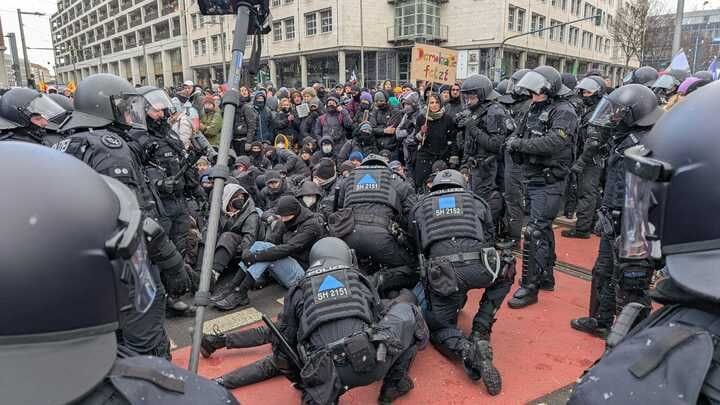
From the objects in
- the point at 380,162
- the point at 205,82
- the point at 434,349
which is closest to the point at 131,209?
the point at 434,349

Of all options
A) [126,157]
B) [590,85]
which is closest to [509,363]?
[126,157]

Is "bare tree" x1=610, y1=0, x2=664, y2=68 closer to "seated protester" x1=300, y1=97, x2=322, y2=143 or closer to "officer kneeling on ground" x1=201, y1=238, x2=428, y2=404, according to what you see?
"seated protester" x1=300, y1=97, x2=322, y2=143

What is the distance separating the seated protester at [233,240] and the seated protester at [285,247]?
10 centimetres

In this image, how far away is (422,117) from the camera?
737 cm

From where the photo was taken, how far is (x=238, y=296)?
14.8 feet

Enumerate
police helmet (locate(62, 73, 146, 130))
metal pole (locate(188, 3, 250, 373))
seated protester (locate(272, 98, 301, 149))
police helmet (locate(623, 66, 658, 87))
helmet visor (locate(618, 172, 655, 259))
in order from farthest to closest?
seated protester (locate(272, 98, 301, 149)) < police helmet (locate(623, 66, 658, 87)) < police helmet (locate(62, 73, 146, 130)) < metal pole (locate(188, 3, 250, 373)) < helmet visor (locate(618, 172, 655, 259))

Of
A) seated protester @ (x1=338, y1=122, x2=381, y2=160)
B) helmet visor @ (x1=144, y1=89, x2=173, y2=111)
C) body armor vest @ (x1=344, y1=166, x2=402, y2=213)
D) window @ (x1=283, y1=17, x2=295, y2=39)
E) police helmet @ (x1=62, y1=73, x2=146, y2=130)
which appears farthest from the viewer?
window @ (x1=283, y1=17, x2=295, y2=39)

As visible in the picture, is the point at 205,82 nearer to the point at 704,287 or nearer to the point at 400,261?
the point at 400,261

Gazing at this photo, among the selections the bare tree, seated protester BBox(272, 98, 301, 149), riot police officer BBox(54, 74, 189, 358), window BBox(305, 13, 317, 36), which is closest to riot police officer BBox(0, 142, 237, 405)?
riot police officer BBox(54, 74, 189, 358)

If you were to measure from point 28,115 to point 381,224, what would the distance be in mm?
3552

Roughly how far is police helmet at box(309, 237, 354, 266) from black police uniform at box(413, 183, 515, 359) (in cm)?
66

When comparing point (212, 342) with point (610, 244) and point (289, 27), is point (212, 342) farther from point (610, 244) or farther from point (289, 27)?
point (289, 27)

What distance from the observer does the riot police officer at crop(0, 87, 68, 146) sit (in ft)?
14.5

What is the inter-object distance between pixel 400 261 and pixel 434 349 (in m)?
0.79
